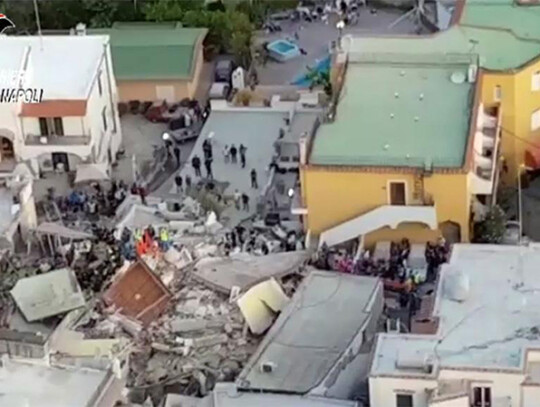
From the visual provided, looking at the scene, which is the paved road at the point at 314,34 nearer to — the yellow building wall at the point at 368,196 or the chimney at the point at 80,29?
the chimney at the point at 80,29

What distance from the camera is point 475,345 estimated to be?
136 feet

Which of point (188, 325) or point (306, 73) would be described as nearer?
point (188, 325)

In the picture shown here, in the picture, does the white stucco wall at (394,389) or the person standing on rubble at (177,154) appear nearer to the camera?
the white stucco wall at (394,389)

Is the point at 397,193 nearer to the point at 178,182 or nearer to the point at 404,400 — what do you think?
the point at 178,182

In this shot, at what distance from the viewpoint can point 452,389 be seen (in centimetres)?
4006

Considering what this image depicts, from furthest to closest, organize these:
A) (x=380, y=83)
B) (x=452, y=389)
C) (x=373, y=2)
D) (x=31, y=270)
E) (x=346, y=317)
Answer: (x=373, y=2), (x=380, y=83), (x=31, y=270), (x=346, y=317), (x=452, y=389)

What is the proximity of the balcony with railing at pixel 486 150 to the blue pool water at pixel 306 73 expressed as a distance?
31.4 ft

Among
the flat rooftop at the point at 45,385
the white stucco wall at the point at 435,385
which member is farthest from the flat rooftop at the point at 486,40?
the flat rooftop at the point at 45,385

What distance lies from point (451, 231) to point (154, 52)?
15.9 metres

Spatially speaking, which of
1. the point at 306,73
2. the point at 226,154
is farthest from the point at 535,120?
the point at 306,73

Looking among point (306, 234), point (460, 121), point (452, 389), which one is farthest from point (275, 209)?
point (452, 389)

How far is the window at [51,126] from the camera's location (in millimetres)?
56969

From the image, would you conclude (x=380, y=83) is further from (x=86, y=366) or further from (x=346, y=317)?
(x=86, y=366)

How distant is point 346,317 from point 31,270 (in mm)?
9044
